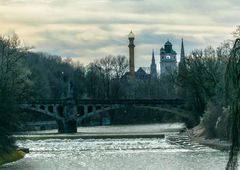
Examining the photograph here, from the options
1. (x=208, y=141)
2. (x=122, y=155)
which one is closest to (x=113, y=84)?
(x=208, y=141)

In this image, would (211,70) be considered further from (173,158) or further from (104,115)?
(104,115)

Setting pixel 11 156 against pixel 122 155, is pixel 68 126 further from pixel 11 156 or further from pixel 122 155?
pixel 11 156

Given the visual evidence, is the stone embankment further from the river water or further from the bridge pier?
the bridge pier

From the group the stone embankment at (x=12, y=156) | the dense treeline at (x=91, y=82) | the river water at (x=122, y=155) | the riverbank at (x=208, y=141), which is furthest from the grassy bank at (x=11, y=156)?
the dense treeline at (x=91, y=82)

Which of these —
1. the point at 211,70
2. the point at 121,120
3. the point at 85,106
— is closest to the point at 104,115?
the point at 121,120

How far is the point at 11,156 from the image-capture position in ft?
199

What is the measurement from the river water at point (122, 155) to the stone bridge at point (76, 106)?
24.7 meters

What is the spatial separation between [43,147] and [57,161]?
1974 centimetres

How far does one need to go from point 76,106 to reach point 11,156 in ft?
198

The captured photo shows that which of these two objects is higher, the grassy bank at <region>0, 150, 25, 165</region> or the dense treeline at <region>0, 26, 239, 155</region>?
the dense treeline at <region>0, 26, 239, 155</region>

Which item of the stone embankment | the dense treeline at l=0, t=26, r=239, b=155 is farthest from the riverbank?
the stone embankment

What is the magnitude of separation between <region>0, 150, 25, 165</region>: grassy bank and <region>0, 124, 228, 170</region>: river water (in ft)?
2.14

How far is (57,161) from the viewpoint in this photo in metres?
59.6

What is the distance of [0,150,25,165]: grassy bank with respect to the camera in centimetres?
5819
